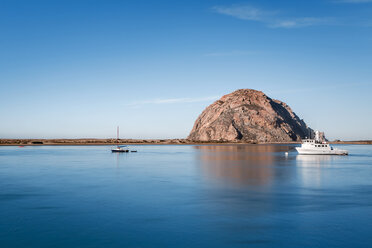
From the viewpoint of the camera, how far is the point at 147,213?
22344mm

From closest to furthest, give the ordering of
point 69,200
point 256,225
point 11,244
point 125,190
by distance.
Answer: point 11,244 → point 256,225 → point 69,200 → point 125,190

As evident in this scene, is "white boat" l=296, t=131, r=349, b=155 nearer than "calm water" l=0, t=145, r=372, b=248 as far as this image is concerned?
No

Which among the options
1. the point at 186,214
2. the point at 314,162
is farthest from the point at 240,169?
the point at 186,214

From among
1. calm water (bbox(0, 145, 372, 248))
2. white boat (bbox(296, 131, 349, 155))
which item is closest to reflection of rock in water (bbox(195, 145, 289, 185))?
calm water (bbox(0, 145, 372, 248))

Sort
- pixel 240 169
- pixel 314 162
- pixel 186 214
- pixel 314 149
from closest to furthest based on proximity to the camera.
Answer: pixel 186 214
pixel 240 169
pixel 314 162
pixel 314 149

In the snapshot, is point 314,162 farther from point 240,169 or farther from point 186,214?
point 186,214

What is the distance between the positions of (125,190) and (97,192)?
2770mm

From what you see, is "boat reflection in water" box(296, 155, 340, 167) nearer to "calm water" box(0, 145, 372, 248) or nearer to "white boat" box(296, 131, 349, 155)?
"white boat" box(296, 131, 349, 155)

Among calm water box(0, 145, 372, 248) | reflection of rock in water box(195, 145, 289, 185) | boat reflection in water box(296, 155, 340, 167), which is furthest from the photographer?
boat reflection in water box(296, 155, 340, 167)

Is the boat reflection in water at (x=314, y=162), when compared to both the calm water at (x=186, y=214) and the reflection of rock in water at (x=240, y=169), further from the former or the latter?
the calm water at (x=186, y=214)

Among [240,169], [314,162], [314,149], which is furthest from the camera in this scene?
[314,149]

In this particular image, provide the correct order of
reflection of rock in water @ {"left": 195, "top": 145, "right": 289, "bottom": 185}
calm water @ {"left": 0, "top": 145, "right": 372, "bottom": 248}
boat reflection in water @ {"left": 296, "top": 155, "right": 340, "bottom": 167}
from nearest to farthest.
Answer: calm water @ {"left": 0, "top": 145, "right": 372, "bottom": 248}
reflection of rock in water @ {"left": 195, "top": 145, "right": 289, "bottom": 185}
boat reflection in water @ {"left": 296, "top": 155, "right": 340, "bottom": 167}

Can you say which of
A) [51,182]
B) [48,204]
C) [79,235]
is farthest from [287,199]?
[51,182]

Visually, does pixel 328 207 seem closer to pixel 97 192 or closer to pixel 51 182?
pixel 97 192
